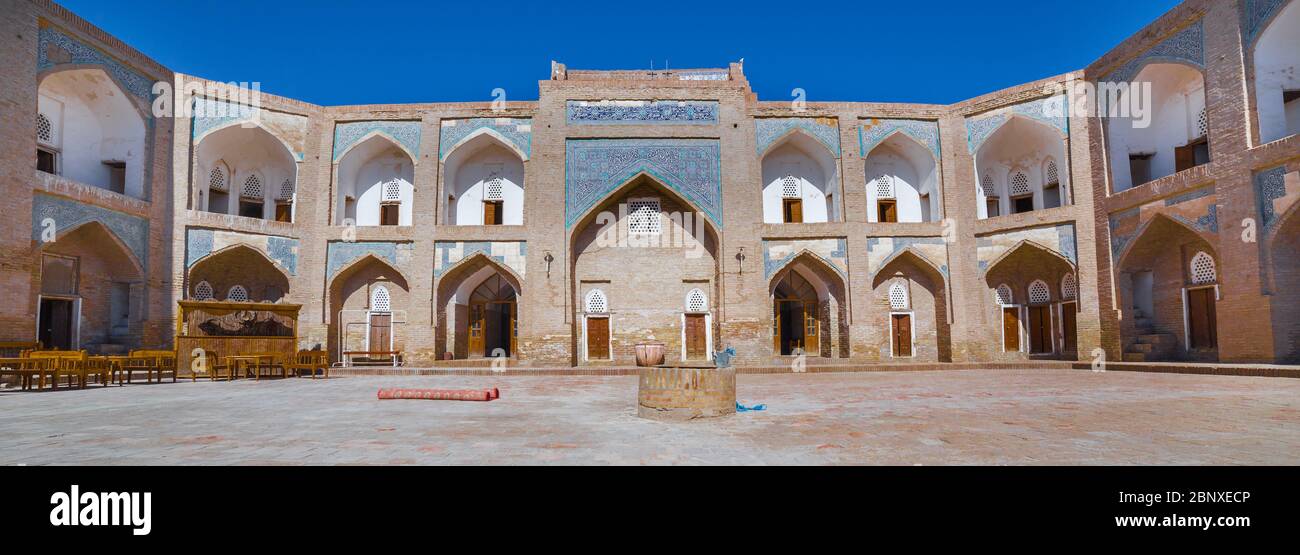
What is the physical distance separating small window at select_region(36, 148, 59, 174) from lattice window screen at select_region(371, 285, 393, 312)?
7085 mm

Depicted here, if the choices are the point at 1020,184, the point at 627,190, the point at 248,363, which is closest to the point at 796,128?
the point at 627,190

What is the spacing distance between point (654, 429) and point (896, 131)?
49.7 feet

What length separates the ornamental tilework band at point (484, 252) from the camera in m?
17.2

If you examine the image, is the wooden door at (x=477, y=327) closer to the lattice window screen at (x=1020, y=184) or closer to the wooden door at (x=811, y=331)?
the wooden door at (x=811, y=331)

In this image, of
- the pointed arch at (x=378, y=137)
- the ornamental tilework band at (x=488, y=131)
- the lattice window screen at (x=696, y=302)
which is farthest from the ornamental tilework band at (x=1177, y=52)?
the pointed arch at (x=378, y=137)

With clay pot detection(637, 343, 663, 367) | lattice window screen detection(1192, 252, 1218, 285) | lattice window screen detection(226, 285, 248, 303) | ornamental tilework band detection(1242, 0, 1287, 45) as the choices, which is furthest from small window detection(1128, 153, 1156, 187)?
lattice window screen detection(226, 285, 248, 303)

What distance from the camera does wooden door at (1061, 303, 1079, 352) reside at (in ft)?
55.6

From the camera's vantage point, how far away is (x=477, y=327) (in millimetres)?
18438

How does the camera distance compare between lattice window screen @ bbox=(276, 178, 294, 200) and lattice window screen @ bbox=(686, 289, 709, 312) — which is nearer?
lattice window screen @ bbox=(686, 289, 709, 312)

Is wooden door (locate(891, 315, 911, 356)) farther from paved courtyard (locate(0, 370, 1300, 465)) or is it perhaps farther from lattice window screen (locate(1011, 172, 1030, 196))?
paved courtyard (locate(0, 370, 1300, 465))

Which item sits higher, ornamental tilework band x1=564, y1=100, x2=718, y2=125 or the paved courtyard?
ornamental tilework band x1=564, y1=100, x2=718, y2=125

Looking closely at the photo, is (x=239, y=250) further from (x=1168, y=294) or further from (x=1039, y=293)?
(x=1168, y=294)
